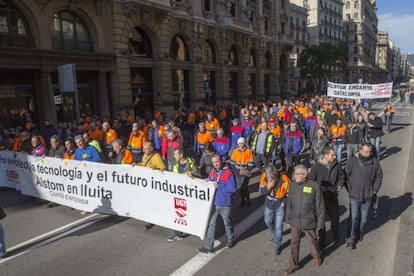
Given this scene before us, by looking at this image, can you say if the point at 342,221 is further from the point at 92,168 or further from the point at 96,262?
the point at 92,168

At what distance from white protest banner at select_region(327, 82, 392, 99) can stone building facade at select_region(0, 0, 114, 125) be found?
13.5m

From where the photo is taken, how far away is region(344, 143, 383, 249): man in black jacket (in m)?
5.07

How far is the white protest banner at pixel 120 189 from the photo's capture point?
5.46 m

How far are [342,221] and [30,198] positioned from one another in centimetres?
748

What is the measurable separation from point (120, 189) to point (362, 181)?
4.35 m

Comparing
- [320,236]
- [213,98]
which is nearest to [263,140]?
[320,236]

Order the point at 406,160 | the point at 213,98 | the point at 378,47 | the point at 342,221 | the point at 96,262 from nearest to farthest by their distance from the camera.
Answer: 1. the point at 96,262
2. the point at 342,221
3. the point at 406,160
4. the point at 213,98
5. the point at 378,47

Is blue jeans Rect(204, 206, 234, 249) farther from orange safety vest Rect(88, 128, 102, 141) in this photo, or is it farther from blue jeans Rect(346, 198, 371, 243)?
orange safety vest Rect(88, 128, 102, 141)

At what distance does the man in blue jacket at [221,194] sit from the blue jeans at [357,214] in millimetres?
1930

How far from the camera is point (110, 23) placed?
1903 cm

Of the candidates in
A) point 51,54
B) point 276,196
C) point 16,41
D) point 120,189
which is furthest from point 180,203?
point 16,41

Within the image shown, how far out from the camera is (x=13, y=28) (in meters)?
15.3

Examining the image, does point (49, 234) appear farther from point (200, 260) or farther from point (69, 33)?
point (69, 33)

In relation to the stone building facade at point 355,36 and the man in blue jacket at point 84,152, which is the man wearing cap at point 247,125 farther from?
the stone building facade at point 355,36
